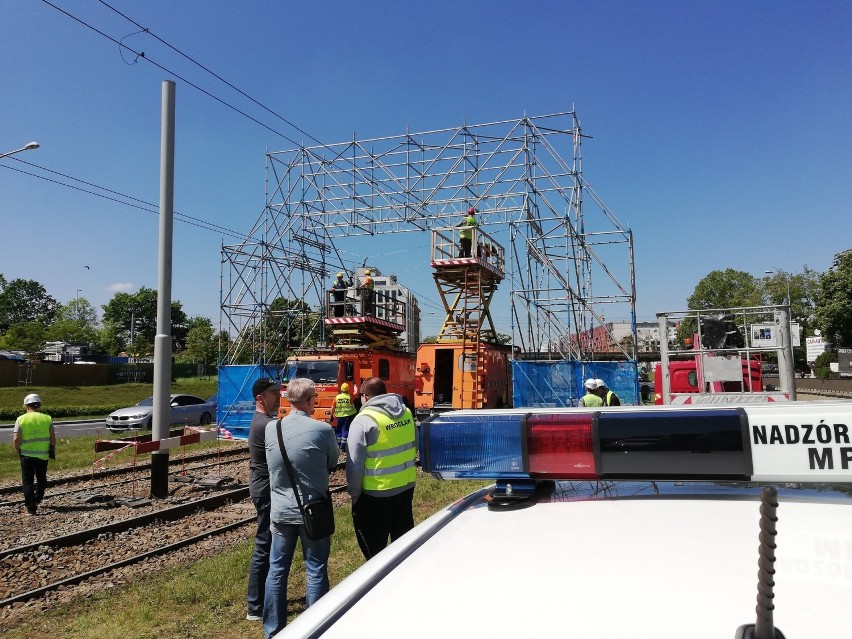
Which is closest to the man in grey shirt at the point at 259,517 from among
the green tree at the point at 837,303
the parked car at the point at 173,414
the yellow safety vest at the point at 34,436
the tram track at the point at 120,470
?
the yellow safety vest at the point at 34,436

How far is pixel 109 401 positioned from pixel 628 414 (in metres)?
43.3

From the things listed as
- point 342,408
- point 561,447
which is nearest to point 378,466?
point 561,447

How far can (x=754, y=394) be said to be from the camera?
8.11m

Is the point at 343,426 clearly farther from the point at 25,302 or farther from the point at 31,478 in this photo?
the point at 25,302

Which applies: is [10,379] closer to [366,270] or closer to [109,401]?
[109,401]

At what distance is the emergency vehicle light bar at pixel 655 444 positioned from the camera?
168 cm

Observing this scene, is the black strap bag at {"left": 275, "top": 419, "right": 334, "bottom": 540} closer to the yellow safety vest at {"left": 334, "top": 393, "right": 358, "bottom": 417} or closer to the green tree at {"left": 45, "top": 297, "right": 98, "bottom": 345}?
the yellow safety vest at {"left": 334, "top": 393, "right": 358, "bottom": 417}

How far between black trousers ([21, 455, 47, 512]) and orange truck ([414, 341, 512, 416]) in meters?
8.50

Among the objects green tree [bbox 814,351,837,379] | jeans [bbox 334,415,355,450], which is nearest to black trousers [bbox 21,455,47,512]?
jeans [bbox 334,415,355,450]

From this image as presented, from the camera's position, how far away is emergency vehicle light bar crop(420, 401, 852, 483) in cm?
168

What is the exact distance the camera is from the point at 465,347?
52.5 ft

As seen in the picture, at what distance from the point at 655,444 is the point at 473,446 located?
2.03 feet

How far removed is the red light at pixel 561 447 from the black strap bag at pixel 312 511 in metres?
2.46

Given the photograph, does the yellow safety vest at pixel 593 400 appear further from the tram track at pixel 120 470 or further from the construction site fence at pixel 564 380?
the tram track at pixel 120 470
